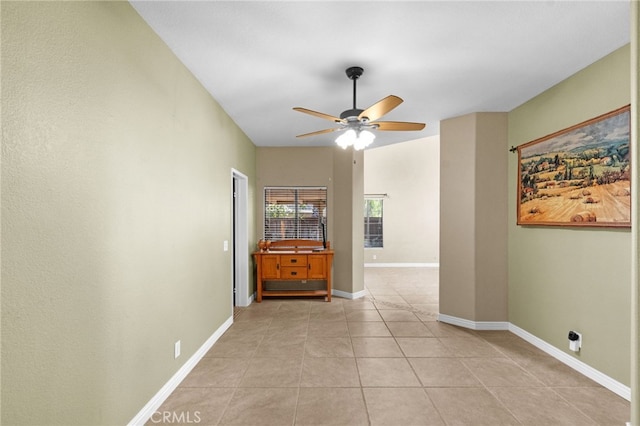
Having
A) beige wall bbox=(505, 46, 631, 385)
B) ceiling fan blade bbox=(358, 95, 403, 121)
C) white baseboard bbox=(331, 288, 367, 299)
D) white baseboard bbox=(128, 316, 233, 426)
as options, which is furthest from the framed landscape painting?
white baseboard bbox=(128, 316, 233, 426)

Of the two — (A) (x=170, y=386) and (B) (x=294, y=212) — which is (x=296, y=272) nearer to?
(B) (x=294, y=212)

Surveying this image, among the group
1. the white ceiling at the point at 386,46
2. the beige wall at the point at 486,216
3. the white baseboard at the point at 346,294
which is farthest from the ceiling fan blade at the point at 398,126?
the white baseboard at the point at 346,294

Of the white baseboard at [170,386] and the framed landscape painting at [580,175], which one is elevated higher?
the framed landscape painting at [580,175]

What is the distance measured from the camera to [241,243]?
479cm

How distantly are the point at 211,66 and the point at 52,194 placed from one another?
5.65 feet

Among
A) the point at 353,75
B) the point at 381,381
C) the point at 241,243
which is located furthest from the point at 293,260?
the point at 353,75

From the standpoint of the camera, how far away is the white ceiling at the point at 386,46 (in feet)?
6.11

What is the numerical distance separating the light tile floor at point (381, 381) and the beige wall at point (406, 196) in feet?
16.2

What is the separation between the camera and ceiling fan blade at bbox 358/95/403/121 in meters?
2.20

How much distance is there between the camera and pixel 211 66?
101 inches

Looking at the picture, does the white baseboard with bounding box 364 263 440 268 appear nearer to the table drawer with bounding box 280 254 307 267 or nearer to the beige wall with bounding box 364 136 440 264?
the beige wall with bounding box 364 136 440 264

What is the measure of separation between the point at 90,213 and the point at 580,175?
3604 millimetres

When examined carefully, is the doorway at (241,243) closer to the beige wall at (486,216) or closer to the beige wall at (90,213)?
the beige wall at (90,213)

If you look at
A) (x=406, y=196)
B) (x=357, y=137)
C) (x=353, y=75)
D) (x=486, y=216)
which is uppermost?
(x=353, y=75)
